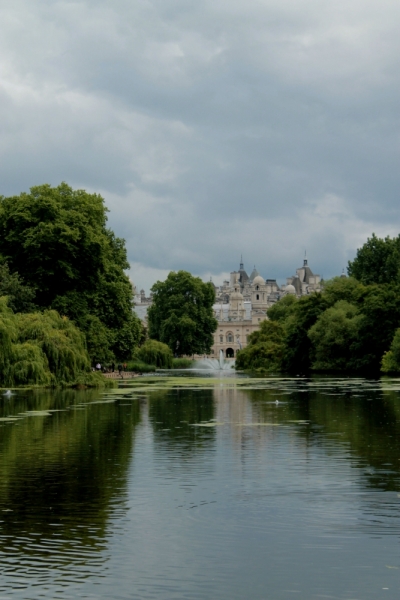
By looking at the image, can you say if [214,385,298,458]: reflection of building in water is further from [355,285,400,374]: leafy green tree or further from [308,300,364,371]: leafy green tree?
[308,300,364,371]: leafy green tree

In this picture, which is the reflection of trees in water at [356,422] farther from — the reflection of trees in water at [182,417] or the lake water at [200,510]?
the reflection of trees in water at [182,417]

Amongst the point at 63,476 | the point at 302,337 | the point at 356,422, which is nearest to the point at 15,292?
the point at 356,422

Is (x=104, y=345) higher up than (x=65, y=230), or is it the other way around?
(x=65, y=230)

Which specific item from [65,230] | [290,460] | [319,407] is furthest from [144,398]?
[290,460]

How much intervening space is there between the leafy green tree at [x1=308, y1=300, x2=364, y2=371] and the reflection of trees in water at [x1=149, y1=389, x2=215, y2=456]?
1410 inches

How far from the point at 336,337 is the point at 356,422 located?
5109cm

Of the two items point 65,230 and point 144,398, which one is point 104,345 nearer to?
point 65,230

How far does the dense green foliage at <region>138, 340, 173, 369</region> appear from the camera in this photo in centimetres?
9788

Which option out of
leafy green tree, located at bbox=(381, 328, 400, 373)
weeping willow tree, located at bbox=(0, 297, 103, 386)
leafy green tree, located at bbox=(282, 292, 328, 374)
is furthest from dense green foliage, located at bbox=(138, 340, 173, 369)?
weeping willow tree, located at bbox=(0, 297, 103, 386)

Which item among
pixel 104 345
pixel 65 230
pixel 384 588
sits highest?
pixel 65 230

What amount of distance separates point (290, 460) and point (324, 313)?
61.6 m

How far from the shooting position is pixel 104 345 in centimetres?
5194

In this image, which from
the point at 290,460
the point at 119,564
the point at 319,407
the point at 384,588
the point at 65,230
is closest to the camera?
the point at 384,588

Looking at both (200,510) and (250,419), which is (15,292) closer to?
(250,419)
